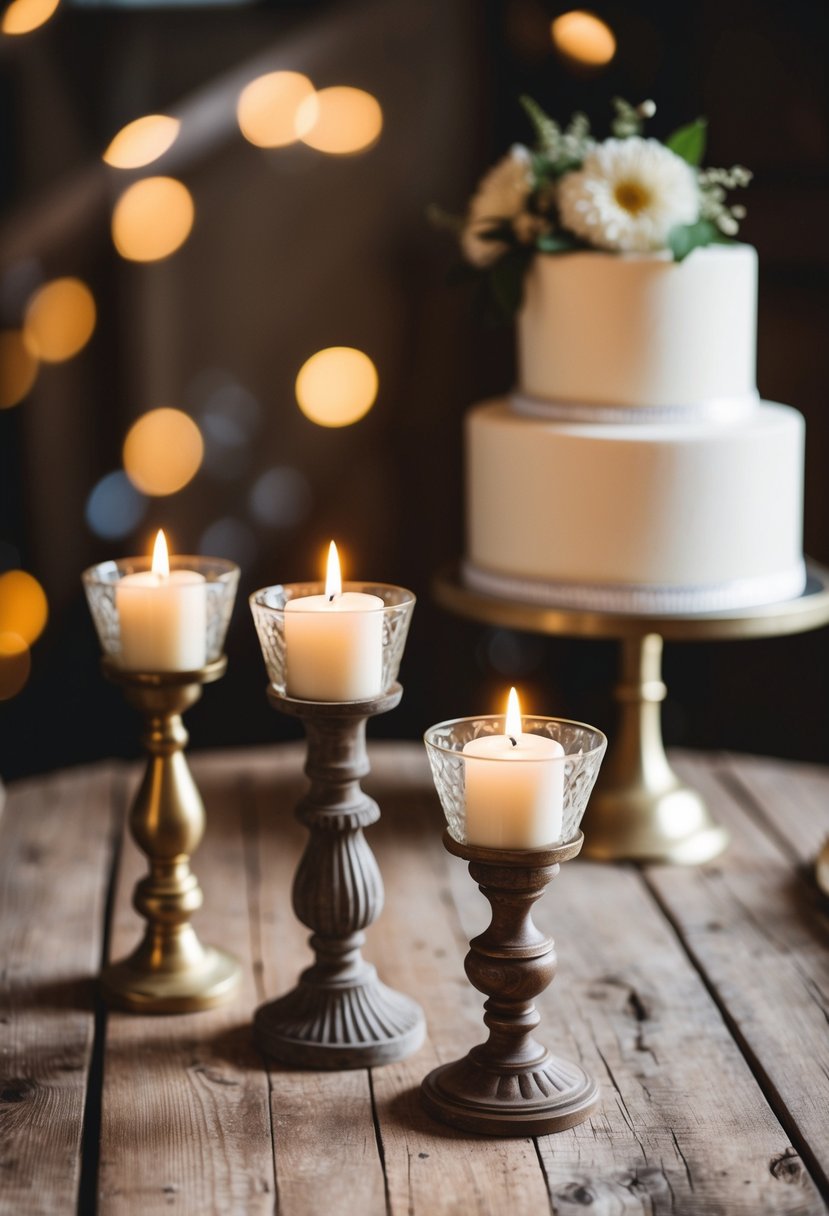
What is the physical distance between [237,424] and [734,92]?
0.88 metres

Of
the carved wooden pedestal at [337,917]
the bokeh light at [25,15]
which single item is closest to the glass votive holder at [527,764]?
the carved wooden pedestal at [337,917]

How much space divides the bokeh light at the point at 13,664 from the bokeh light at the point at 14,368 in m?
0.36

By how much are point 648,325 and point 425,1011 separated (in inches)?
32.6

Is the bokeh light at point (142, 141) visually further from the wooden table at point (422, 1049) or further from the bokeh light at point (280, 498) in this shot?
the wooden table at point (422, 1049)

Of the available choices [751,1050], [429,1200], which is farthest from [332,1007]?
[751,1050]

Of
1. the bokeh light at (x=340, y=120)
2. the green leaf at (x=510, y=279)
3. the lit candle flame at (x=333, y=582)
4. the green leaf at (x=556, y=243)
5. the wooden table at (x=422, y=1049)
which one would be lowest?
the wooden table at (x=422, y=1049)

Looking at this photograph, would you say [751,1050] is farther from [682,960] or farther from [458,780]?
[458,780]

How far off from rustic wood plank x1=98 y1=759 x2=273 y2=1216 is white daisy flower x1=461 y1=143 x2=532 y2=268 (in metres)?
0.85

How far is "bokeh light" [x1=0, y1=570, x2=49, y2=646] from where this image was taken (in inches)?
92.2

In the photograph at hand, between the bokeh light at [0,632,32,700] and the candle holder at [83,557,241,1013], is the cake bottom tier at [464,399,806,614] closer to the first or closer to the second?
the candle holder at [83,557,241,1013]

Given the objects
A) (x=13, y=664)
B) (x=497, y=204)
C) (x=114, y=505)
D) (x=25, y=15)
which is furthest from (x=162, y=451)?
(x=497, y=204)

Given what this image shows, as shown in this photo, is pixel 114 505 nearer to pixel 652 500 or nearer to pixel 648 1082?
pixel 652 500

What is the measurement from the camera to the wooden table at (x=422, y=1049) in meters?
1.03

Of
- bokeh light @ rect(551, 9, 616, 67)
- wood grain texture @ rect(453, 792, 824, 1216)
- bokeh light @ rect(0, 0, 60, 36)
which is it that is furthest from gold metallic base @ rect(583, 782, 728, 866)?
bokeh light @ rect(0, 0, 60, 36)
